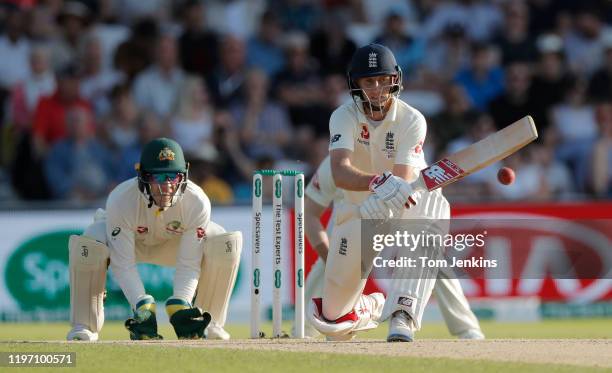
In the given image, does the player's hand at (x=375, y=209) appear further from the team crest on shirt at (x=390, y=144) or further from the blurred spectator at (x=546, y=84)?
the blurred spectator at (x=546, y=84)

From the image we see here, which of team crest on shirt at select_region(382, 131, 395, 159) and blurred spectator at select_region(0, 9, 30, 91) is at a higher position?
blurred spectator at select_region(0, 9, 30, 91)

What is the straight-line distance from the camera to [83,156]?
44.2 ft

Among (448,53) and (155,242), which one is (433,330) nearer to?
(155,242)

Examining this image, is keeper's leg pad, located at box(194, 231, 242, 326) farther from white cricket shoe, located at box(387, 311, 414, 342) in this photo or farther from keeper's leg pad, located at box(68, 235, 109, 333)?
white cricket shoe, located at box(387, 311, 414, 342)

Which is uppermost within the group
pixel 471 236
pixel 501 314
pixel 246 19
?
pixel 246 19

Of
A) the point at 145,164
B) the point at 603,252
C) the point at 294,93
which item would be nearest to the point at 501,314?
the point at 603,252

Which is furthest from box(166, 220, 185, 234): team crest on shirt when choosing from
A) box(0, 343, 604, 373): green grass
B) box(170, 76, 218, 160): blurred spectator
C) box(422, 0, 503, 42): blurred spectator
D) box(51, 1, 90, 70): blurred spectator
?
box(422, 0, 503, 42): blurred spectator

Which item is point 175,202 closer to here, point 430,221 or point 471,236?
point 430,221

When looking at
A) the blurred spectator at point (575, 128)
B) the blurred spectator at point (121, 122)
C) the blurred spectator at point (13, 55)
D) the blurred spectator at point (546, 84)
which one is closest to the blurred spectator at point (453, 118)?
the blurred spectator at point (546, 84)

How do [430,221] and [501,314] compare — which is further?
[501,314]

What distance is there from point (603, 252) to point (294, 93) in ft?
14.2

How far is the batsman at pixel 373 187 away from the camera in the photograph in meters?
7.45

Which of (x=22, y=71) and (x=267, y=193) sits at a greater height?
(x=22, y=71)

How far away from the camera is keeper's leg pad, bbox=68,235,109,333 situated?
8.21m
